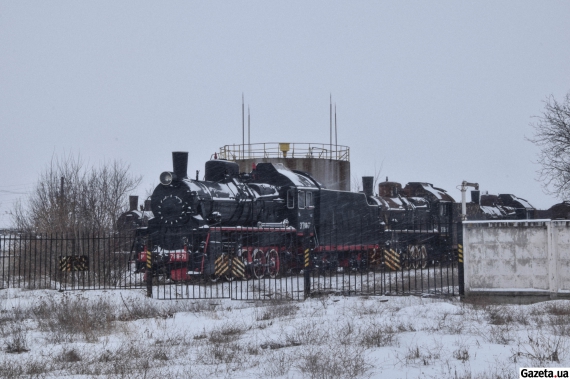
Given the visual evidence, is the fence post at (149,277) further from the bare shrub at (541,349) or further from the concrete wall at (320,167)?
the concrete wall at (320,167)

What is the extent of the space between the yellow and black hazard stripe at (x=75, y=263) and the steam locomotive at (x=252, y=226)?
5.75ft

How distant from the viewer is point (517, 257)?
44.5ft

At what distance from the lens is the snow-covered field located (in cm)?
743

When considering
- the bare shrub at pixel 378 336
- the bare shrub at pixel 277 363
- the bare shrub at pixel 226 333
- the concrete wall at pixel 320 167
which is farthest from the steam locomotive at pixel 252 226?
the concrete wall at pixel 320 167

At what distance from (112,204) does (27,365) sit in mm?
17748

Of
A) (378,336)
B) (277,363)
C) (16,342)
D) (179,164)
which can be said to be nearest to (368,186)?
(179,164)

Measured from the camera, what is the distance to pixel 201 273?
17531mm

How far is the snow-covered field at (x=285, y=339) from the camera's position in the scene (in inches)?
292

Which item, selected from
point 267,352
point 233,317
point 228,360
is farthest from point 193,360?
point 233,317

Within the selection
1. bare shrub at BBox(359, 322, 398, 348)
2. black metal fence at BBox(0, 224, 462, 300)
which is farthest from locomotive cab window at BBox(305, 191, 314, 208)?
bare shrub at BBox(359, 322, 398, 348)

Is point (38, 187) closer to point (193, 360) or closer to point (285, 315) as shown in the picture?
point (285, 315)

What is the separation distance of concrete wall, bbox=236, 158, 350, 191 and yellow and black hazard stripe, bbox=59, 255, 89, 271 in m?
20.6

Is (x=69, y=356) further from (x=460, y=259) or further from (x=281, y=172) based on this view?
(x=281, y=172)

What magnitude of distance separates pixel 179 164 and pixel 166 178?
61cm
